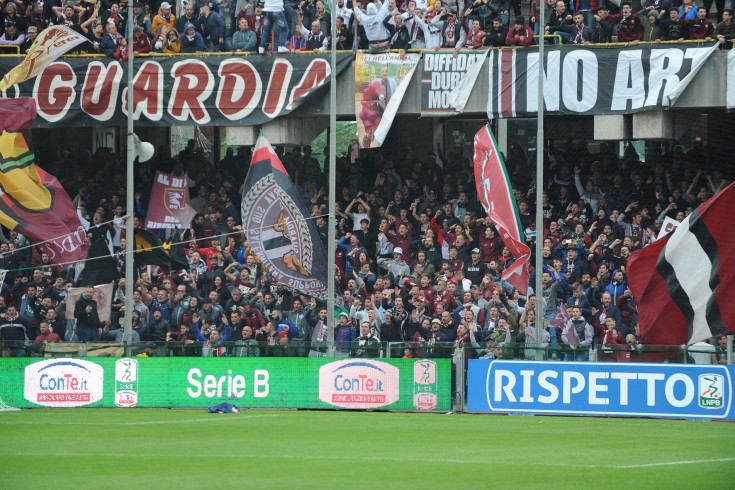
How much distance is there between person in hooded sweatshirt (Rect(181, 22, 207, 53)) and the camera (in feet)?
105

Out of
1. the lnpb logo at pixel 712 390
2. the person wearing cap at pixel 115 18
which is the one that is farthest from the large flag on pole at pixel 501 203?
the person wearing cap at pixel 115 18

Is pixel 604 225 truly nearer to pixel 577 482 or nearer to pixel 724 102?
pixel 724 102

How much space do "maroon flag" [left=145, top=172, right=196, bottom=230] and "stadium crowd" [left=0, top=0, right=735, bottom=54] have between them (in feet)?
9.70

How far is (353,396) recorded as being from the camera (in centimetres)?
2483

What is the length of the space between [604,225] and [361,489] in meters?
14.9

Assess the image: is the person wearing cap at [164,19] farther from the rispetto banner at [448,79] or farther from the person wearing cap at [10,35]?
the rispetto banner at [448,79]

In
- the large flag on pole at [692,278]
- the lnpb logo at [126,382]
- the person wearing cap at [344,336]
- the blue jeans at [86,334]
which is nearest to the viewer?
the large flag on pole at [692,278]

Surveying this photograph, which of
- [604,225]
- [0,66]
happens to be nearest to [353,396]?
[604,225]

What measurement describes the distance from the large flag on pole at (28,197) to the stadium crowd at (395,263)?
1.48 metres

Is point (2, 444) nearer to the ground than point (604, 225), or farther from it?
nearer to the ground

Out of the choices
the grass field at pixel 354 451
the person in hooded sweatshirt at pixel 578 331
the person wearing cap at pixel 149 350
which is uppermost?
the person in hooded sweatshirt at pixel 578 331

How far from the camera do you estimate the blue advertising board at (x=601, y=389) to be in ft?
73.4

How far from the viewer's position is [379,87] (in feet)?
100.0

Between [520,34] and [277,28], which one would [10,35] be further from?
[520,34]
